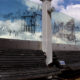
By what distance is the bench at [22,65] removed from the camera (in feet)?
17.8

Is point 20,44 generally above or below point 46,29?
below

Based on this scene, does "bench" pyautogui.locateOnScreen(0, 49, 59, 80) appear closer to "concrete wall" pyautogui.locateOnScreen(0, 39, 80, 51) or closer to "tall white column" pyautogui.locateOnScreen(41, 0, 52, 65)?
"concrete wall" pyautogui.locateOnScreen(0, 39, 80, 51)

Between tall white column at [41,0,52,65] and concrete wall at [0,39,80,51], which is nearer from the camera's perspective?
concrete wall at [0,39,80,51]

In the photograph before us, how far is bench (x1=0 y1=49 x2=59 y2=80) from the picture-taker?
17.8 feet

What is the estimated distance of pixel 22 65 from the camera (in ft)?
21.4

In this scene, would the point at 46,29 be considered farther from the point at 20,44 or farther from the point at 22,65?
the point at 22,65

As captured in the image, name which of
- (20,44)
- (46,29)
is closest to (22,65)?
(20,44)

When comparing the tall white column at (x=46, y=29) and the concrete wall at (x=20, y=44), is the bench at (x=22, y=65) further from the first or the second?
the tall white column at (x=46, y=29)

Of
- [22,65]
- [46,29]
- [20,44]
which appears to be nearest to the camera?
[22,65]

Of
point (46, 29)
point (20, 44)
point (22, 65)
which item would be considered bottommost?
point (22, 65)

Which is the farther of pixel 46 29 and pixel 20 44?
pixel 46 29

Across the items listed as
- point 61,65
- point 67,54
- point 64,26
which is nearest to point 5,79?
point 61,65

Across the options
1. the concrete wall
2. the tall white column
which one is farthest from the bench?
the tall white column

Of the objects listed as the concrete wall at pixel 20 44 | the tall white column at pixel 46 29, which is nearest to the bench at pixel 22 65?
the concrete wall at pixel 20 44
